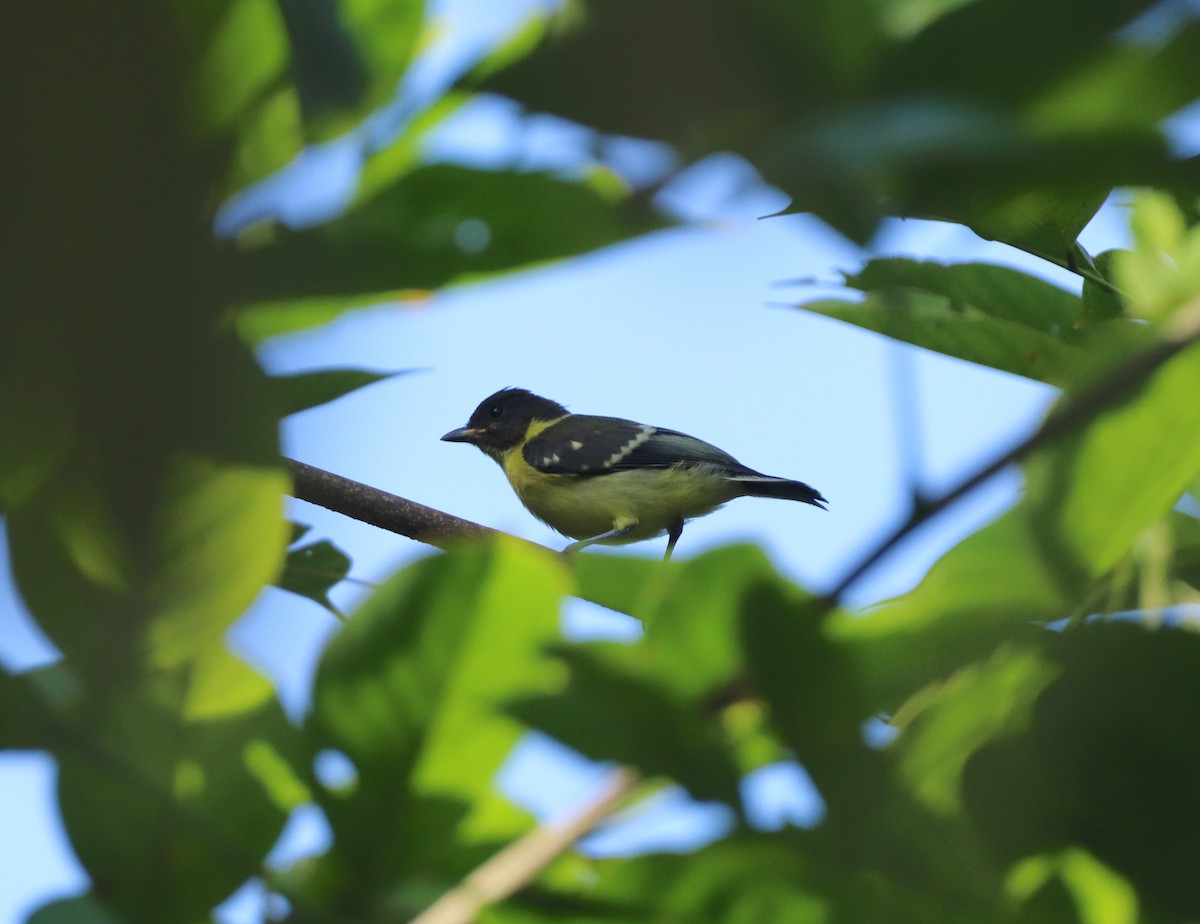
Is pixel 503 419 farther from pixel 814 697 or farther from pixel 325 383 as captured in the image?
pixel 814 697

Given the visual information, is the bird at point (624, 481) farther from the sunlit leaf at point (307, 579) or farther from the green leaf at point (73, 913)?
the green leaf at point (73, 913)

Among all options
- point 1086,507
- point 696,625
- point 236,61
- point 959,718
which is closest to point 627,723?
point 696,625

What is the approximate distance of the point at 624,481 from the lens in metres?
6.34

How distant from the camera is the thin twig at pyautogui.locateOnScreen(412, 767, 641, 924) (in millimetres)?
638

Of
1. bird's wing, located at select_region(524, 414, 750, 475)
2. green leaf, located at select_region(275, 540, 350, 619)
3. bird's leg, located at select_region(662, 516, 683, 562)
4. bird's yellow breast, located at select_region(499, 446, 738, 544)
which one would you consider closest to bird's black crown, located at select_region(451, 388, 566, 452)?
bird's wing, located at select_region(524, 414, 750, 475)

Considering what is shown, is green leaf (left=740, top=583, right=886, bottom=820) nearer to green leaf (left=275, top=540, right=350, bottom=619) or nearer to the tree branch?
green leaf (left=275, top=540, right=350, bottom=619)

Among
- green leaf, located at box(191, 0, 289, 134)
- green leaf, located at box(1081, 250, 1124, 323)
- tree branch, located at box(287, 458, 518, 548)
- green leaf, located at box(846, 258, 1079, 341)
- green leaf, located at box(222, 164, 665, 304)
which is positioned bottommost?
tree branch, located at box(287, 458, 518, 548)

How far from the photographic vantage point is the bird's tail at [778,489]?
5.76 meters

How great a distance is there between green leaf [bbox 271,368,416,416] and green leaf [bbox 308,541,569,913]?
0.20m

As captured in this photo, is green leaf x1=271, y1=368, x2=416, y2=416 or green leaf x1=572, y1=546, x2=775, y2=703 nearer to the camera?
green leaf x1=572, y1=546, x2=775, y2=703

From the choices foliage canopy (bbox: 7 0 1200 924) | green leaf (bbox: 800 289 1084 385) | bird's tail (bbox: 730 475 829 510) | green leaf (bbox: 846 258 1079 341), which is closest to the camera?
foliage canopy (bbox: 7 0 1200 924)

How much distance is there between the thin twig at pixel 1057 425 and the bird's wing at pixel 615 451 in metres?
5.66

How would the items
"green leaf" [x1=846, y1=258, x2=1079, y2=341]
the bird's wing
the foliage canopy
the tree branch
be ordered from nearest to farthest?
the foliage canopy, "green leaf" [x1=846, y1=258, x2=1079, y2=341], the tree branch, the bird's wing

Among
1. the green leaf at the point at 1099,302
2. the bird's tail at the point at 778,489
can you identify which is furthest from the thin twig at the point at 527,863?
the bird's tail at the point at 778,489
